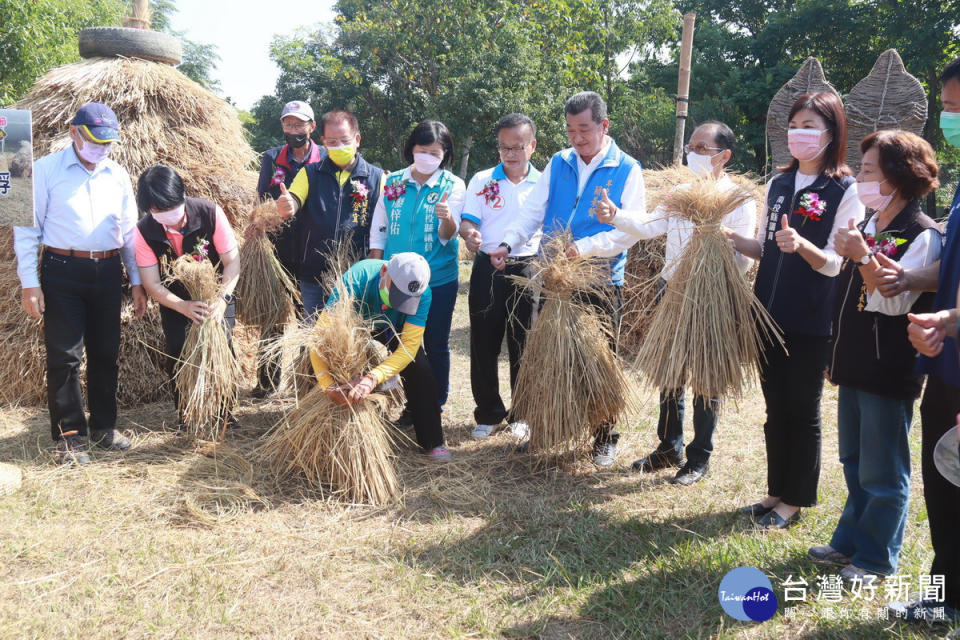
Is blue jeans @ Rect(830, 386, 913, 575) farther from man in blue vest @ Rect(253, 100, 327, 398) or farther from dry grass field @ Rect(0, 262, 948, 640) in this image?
man in blue vest @ Rect(253, 100, 327, 398)

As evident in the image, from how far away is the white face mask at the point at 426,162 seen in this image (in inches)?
145

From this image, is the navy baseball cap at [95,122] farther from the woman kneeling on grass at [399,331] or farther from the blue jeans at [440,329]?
the blue jeans at [440,329]

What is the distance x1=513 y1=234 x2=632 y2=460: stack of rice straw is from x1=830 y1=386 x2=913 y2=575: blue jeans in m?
1.10

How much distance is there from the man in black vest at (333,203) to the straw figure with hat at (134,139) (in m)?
1.08

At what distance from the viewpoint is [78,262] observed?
11.2 ft

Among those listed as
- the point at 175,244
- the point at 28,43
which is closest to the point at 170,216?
the point at 175,244

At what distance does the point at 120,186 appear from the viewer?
3.58 meters

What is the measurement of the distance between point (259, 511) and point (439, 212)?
1.74 meters

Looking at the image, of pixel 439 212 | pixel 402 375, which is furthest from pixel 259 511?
pixel 439 212

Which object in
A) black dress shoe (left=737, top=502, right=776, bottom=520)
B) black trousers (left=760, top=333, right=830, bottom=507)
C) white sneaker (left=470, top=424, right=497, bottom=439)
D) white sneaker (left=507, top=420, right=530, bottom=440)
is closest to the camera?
black trousers (left=760, top=333, right=830, bottom=507)

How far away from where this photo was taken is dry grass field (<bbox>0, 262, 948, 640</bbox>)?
7.30 feet

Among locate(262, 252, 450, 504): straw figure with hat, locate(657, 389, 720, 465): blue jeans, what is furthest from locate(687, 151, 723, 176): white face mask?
locate(262, 252, 450, 504): straw figure with hat

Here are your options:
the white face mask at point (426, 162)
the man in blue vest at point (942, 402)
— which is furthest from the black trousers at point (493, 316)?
the man in blue vest at point (942, 402)

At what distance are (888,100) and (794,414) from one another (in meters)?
4.56
